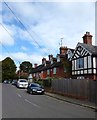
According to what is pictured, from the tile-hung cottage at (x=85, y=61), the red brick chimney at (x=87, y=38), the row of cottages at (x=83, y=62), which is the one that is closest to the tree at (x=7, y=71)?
the row of cottages at (x=83, y=62)

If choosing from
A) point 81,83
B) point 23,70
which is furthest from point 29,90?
point 23,70

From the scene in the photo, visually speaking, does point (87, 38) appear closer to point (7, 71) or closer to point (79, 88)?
point (79, 88)

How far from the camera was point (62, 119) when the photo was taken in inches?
443

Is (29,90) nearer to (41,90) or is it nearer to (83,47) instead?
(41,90)

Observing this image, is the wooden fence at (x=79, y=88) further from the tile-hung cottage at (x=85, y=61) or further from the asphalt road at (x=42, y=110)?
the tile-hung cottage at (x=85, y=61)

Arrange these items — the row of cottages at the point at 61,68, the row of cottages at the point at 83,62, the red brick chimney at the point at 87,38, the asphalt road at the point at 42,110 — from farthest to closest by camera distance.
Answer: the row of cottages at the point at 61,68 < the red brick chimney at the point at 87,38 < the row of cottages at the point at 83,62 < the asphalt road at the point at 42,110

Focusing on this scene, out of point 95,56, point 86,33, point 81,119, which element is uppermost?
point 86,33

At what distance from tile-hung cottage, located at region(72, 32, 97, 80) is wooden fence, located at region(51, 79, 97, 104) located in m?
6.61

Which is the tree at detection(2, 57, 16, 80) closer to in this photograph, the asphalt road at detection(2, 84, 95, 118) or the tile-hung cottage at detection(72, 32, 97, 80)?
the tile-hung cottage at detection(72, 32, 97, 80)

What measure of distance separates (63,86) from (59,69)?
23.4m

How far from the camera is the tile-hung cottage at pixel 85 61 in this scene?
3791cm

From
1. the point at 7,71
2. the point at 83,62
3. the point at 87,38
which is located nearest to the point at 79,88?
the point at 83,62

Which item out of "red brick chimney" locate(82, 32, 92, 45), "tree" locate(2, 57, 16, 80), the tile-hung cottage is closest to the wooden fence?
the tile-hung cottage

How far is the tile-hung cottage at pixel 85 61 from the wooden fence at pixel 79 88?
21.7ft
